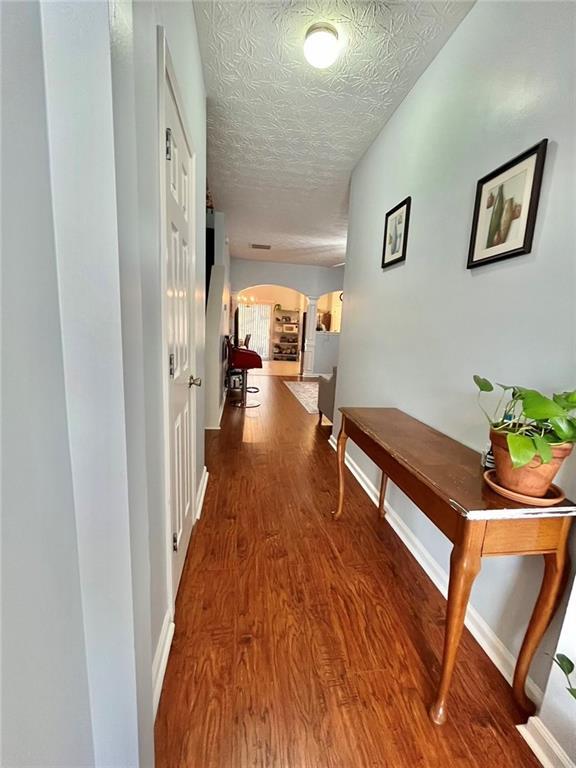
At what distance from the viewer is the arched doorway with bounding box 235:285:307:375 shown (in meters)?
12.1

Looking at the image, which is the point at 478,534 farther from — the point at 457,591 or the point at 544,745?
the point at 544,745

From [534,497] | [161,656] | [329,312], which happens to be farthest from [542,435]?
[329,312]

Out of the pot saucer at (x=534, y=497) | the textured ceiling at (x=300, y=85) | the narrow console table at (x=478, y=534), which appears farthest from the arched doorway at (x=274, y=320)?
the pot saucer at (x=534, y=497)

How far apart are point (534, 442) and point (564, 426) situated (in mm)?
82

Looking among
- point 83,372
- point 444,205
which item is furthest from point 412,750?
point 444,205

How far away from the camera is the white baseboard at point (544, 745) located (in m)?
0.96

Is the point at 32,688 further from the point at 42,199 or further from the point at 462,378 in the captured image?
the point at 462,378

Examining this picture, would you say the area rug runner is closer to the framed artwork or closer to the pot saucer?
the framed artwork

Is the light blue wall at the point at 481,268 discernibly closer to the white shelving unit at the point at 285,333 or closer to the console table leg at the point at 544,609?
the console table leg at the point at 544,609

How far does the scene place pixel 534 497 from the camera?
979mm

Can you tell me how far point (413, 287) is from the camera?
6.59 ft

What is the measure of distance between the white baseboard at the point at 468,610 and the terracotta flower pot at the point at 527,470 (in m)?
0.73

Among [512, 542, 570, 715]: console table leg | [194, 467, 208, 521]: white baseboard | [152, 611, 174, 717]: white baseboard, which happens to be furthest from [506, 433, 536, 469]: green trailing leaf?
[194, 467, 208, 521]: white baseboard

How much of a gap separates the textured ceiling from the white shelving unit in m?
8.47
